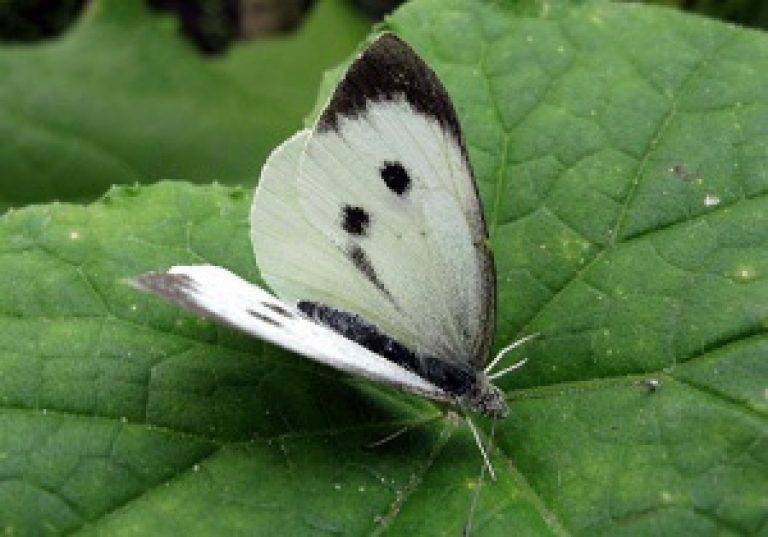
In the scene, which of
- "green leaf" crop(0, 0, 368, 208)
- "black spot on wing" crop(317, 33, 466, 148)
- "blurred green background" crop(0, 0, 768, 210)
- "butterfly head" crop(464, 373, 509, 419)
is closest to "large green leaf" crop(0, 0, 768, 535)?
"butterfly head" crop(464, 373, 509, 419)

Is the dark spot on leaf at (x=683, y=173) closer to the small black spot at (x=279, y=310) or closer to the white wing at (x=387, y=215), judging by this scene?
the white wing at (x=387, y=215)

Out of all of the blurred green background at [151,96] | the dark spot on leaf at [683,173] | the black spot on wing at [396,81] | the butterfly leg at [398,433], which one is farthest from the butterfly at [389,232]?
the blurred green background at [151,96]

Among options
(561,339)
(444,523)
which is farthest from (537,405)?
(444,523)

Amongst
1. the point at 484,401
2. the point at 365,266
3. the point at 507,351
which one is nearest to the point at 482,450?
the point at 484,401

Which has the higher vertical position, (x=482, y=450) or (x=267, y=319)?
(x=267, y=319)

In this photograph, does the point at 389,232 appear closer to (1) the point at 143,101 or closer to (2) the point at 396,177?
(2) the point at 396,177

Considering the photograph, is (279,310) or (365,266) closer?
(279,310)
